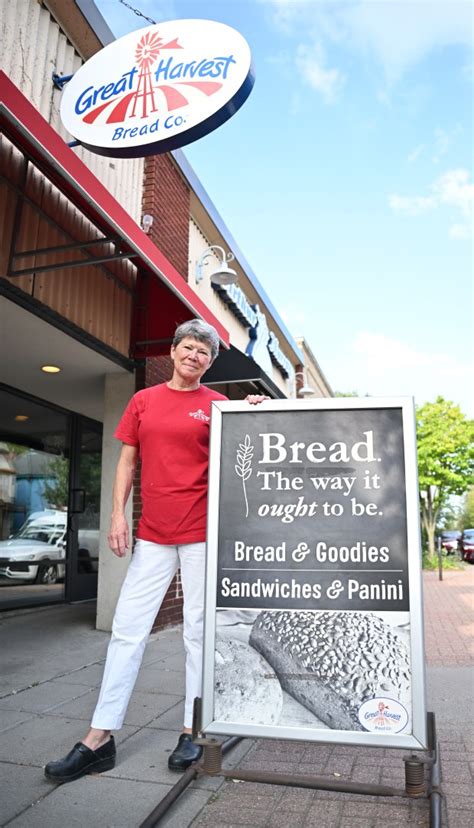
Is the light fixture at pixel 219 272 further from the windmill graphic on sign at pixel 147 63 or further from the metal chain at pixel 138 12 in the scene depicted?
the windmill graphic on sign at pixel 147 63

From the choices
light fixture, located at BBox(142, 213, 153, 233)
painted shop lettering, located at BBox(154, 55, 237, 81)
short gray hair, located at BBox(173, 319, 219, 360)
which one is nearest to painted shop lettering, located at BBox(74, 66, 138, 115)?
painted shop lettering, located at BBox(154, 55, 237, 81)

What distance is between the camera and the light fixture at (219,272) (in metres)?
8.27

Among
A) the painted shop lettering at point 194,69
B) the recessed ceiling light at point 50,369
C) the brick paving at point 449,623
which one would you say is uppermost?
the painted shop lettering at point 194,69

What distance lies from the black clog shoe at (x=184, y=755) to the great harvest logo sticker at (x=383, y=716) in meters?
0.84

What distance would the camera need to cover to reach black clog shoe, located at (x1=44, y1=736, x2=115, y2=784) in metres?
2.68

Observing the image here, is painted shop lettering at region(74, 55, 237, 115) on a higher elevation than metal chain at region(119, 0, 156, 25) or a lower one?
lower

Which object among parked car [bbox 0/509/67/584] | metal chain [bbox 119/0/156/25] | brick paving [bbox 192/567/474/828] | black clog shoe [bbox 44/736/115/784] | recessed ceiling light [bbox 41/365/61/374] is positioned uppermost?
metal chain [bbox 119/0/156/25]

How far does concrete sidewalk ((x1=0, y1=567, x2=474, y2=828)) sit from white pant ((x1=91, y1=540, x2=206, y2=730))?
12.1 inches

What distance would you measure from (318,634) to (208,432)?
3.33 ft

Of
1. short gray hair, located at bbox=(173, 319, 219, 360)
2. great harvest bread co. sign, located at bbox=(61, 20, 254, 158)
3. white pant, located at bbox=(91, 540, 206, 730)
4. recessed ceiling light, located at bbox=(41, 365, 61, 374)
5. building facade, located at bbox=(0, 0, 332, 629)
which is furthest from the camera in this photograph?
recessed ceiling light, located at bbox=(41, 365, 61, 374)

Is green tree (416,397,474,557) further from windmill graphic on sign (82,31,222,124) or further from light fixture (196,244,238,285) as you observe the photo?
windmill graphic on sign (82,31,222,124)

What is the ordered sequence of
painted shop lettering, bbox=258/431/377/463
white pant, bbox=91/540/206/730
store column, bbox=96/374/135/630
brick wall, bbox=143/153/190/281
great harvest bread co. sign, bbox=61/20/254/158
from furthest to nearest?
brick wall, bbox=143/153/190/281 → store column, bbox=96/374/135/630 → great harvest bread co. sign, bbox=61/20/254/158 → white pant, bbox=91/540/206/730 → painted shop lettering, bbox=258/431/377/463

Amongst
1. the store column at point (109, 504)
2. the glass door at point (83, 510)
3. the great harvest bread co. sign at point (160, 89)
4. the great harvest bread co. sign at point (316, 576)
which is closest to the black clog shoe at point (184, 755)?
the great harvest bread co. sign at point (316, 576)

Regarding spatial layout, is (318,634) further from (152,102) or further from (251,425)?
(152,102)
